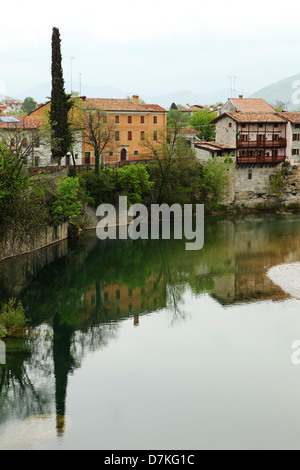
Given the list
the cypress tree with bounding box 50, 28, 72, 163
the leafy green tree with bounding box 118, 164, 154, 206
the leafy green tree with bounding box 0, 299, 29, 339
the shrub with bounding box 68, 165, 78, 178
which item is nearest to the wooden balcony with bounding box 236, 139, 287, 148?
the leafy green tree with bounding box 118, 164, 154, 206

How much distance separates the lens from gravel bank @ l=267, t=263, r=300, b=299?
3406 centimetres

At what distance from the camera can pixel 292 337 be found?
2638cm

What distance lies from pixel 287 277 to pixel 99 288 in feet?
38.1

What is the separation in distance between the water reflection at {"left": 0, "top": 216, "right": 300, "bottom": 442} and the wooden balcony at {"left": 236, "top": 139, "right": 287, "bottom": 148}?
1384cm

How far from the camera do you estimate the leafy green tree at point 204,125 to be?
8144 cm

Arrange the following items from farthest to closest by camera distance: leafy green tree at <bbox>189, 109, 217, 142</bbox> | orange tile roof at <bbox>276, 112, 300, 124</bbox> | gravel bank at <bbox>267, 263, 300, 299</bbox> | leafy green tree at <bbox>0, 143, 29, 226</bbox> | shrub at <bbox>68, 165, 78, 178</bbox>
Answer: leafy green tree at <bbox>189, 109, 217, 142</bbox>
orange tile roof at <bbox>276, 112, 300, 124</bbox>
shrub at <bbox>68, 165, 78, 178</bbox>
gravel bank at <bbox>267, 263, 300, 299</bbox>
leafy green tree at <bbox>0, 143, 29, 226</bbox>

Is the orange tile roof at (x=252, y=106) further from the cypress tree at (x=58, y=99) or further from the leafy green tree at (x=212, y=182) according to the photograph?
the cypress tree at (x=58, y=99)

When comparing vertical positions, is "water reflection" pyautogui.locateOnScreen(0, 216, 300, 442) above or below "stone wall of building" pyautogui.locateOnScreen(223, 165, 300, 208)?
below

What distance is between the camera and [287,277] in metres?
36.7

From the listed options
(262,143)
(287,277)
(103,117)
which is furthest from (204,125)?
(287,277)

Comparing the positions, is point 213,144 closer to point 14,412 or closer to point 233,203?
point 233,203

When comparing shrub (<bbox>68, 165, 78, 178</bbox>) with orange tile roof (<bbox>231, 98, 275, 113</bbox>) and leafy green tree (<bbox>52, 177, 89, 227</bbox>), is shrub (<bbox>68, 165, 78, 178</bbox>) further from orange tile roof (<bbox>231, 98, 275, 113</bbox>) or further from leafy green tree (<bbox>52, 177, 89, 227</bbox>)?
orange tile roof (<bbox>231, 98, 275, 113</bbox>)

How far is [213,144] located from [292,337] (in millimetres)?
42684

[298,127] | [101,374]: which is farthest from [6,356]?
[298,127]
